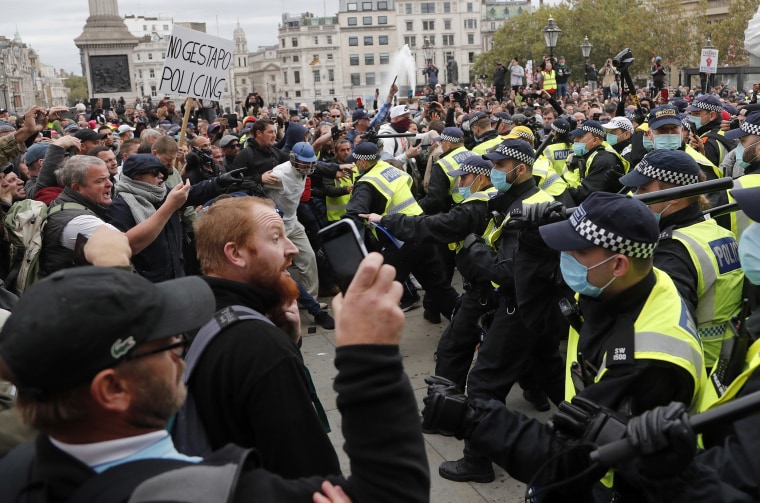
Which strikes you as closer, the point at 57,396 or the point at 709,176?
the point at 57,396

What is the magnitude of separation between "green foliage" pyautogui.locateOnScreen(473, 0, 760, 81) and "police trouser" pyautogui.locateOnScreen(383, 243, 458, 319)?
41336mm

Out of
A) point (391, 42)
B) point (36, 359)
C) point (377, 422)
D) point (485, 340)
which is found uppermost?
point (391, 42)

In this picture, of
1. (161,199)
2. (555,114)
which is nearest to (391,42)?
(555,114)

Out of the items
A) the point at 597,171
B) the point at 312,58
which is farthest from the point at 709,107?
the point at 312,58

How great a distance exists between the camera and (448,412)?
252 centimetres

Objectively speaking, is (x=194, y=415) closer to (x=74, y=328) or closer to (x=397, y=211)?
(x=74, y=328)

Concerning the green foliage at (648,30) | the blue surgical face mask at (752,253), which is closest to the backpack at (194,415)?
the blue surgical face mask at (752,253)

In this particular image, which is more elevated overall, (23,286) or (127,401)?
(127,401)

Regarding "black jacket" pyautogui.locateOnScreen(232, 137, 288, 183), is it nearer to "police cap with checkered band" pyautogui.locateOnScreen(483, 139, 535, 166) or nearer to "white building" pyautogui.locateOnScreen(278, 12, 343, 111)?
"police cap with checkered band" pyautogui.locateOnScreen(483, 139, 535, 166)

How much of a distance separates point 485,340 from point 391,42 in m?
141

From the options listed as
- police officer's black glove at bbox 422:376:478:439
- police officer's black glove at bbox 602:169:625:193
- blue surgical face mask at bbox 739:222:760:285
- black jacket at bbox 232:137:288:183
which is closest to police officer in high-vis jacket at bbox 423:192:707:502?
police officer's black glove at bbox 422:376:478:439

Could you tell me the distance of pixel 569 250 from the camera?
326 centimetres

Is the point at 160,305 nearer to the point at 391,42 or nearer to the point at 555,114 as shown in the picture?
the point at 555,114

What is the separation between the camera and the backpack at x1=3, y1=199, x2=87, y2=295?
184 inches
